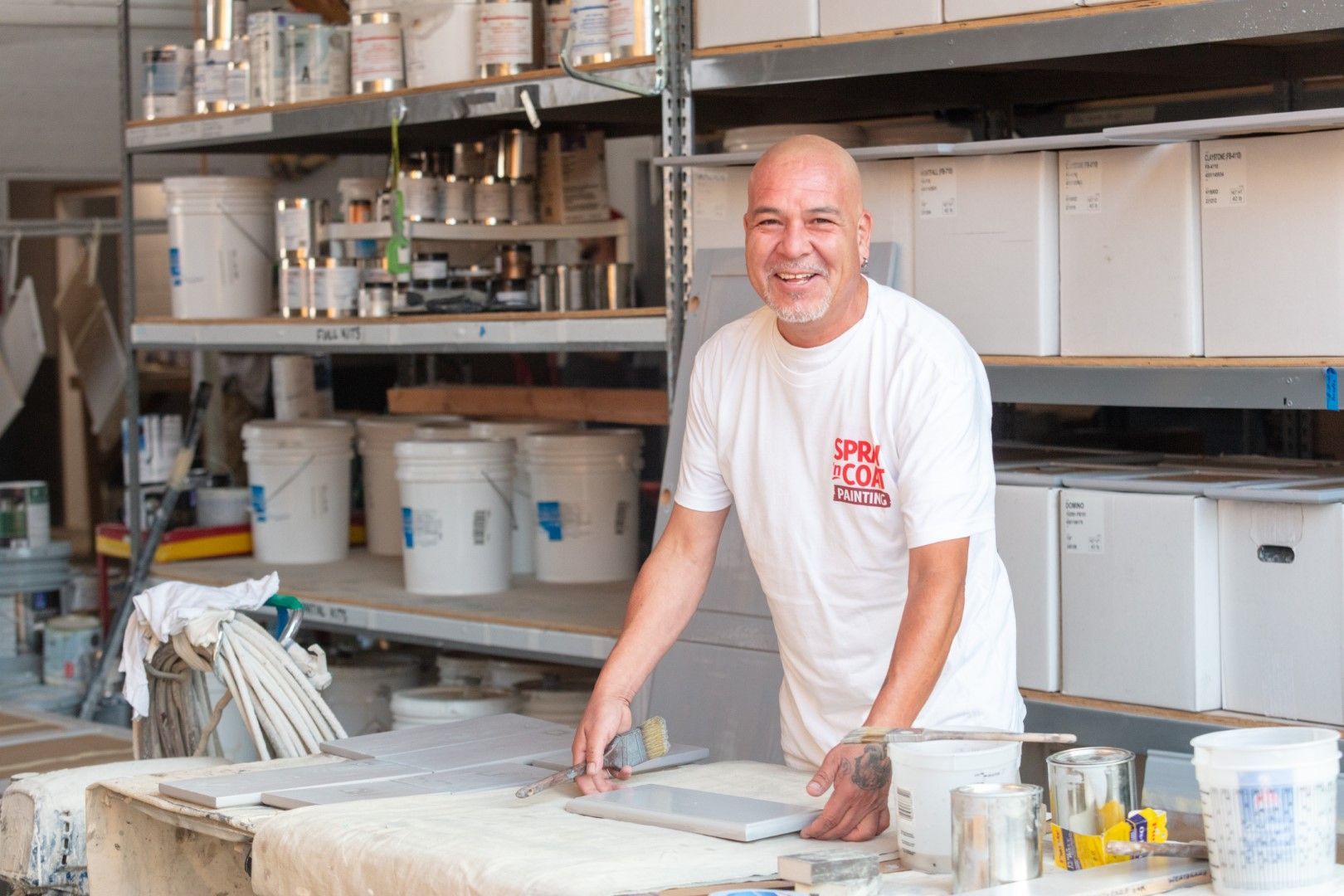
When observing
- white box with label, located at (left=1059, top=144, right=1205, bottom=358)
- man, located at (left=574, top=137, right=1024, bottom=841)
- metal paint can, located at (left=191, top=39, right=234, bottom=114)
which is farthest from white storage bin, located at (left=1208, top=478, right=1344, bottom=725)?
metal paint can, located at (left=191, top=39, right=234, bottom=114)

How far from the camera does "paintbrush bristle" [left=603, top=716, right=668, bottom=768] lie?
229cm

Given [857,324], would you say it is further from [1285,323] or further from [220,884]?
[220,884]

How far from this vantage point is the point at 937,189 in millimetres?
3166

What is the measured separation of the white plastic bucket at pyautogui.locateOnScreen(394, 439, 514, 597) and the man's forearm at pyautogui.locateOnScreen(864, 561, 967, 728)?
2.22 meters

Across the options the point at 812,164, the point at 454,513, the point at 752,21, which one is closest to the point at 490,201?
the point at 454,513

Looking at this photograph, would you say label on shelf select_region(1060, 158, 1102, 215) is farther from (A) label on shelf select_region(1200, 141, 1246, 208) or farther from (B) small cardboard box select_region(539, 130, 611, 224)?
(B) small cardboard box select_region(539, 130, 611, 224)

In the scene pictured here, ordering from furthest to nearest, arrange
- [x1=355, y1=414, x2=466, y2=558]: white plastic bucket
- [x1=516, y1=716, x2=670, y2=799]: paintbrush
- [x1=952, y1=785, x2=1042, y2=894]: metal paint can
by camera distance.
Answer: [x1=355, y1=414, x2=466, y2=558]: white plastic bucket → [x1=516, y1=716, x2=670, y2=799]: paintbrush → [x1=952, y1=785, x2=1042, y2=894]: metal paint can

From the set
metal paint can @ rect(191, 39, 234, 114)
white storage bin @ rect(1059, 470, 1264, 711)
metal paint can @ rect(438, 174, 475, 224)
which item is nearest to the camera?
white storage bin @ rect(1059, 470, 1264, 711)

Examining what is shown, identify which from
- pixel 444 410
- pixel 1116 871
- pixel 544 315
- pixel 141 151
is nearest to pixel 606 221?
pixel 544 315

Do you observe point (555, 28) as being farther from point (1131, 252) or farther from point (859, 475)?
point (859, 475)

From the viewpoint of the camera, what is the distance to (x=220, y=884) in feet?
8.48

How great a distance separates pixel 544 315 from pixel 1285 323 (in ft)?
5.57

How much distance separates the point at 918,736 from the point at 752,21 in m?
1.87

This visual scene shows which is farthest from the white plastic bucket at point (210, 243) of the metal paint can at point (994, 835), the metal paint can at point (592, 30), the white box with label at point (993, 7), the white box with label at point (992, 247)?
the metal paint can at point (994, 835)
